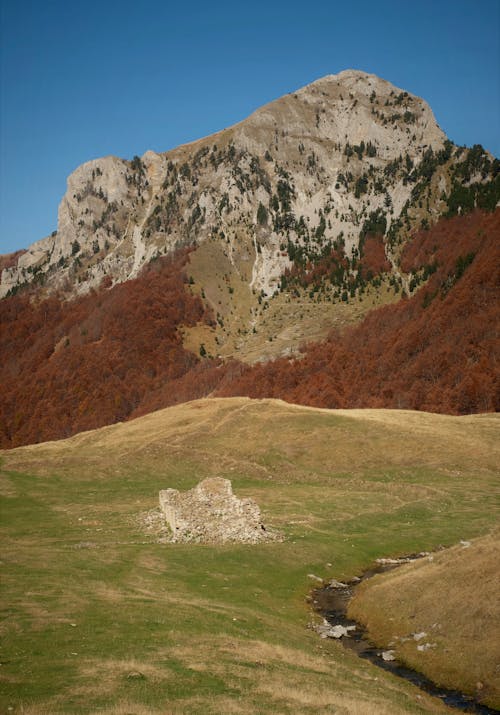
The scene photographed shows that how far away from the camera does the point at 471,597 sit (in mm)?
32281

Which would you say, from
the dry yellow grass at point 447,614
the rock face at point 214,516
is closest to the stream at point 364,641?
the dry yellow grass at point 447,614

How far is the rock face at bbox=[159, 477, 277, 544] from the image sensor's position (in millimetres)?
54406

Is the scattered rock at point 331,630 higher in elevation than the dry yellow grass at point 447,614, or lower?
lower

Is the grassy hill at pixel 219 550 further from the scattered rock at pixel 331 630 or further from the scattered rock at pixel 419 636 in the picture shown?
the scattered rock at pixel 419 636

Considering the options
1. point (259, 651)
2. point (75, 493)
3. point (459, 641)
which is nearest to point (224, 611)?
point (259, 651)

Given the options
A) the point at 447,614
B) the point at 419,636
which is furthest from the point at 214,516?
the point at 447,614

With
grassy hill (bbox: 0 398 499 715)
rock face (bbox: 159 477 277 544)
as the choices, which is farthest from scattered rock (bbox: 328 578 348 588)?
rock face (bbox: 159 477 277 544)

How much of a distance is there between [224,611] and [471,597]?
1419 centimetres

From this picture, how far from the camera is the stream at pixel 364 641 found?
1017 inches

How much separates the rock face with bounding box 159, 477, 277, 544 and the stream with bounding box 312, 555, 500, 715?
10.5 m

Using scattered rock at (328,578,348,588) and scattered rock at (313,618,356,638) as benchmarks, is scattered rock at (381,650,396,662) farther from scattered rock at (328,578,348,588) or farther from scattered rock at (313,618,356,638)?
scattered rock at (328,578,348,588)

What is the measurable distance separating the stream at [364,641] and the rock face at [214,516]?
34.3 feet

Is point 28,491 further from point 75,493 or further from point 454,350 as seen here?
point 454,350

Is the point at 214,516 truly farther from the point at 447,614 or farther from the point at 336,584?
the point at 447,614
